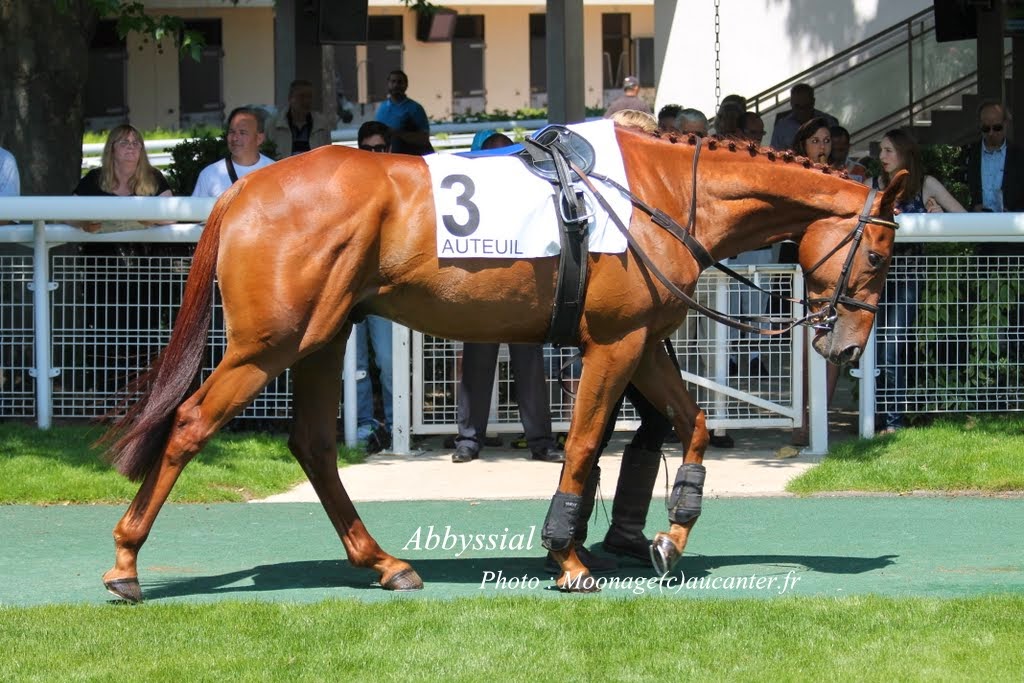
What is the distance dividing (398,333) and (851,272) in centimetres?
406

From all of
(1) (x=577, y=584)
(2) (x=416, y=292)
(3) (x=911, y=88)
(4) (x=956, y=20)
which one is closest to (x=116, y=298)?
(2) (x=416, y=292)

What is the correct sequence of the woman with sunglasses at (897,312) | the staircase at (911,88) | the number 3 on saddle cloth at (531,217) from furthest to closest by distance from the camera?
the staircase at (911,88) → the woman with sunglasses at (897,312) → the number 3 on saddle cloth at (531,217)

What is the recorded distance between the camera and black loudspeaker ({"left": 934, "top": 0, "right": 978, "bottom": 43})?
50.9 ft

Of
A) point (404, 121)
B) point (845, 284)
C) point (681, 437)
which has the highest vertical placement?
point (404, 121)

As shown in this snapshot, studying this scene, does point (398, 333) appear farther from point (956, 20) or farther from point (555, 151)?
point (956, 20)

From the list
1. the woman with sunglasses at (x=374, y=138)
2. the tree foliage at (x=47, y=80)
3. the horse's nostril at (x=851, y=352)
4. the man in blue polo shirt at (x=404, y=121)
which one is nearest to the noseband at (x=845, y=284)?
the horse's nostril at (x=851, y=352)

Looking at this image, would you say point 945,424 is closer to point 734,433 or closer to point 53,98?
point 734,433

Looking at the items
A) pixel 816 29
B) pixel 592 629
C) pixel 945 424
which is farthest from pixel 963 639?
pixel 816 29

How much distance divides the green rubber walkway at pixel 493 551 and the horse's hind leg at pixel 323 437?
0.80 ft

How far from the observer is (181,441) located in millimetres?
6027

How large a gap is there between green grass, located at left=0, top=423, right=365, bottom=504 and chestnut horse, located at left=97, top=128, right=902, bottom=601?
7.02ft

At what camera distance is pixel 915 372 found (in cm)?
987

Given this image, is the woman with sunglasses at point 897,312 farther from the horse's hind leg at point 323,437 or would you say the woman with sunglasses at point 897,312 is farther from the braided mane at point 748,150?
the horse's hind leg at point 323,437

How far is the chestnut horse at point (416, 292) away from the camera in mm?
5977
